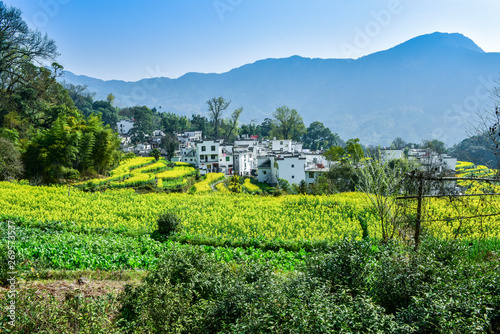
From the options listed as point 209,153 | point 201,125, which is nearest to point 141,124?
point 201,125

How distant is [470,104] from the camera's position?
184 m

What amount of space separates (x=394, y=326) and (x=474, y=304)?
107 centimetres

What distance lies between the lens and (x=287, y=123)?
7156cm

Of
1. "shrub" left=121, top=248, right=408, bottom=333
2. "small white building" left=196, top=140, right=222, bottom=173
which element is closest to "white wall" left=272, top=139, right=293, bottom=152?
"small white building" left=196, top=140, right=222, bottom=173

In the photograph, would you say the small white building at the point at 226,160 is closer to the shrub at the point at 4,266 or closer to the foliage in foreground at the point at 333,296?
the shrub at the point at 4,266

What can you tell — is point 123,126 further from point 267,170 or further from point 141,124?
point 267,170

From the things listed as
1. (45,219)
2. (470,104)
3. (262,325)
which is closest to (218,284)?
(262,325)

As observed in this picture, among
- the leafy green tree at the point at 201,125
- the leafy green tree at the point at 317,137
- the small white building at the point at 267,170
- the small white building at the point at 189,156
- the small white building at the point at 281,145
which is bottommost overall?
the small white building at the point at 267,170

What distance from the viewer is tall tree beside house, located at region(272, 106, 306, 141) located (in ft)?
234

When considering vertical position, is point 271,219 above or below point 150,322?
below

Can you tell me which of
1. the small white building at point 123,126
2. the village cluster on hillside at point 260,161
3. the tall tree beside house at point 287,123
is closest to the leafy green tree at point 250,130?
the tall tree beside house at point 287,123

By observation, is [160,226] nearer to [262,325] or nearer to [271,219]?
[271,219]

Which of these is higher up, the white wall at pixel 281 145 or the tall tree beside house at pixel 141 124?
the tall tree beside house at pixel 141 124

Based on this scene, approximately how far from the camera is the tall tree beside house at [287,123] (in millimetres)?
71250
